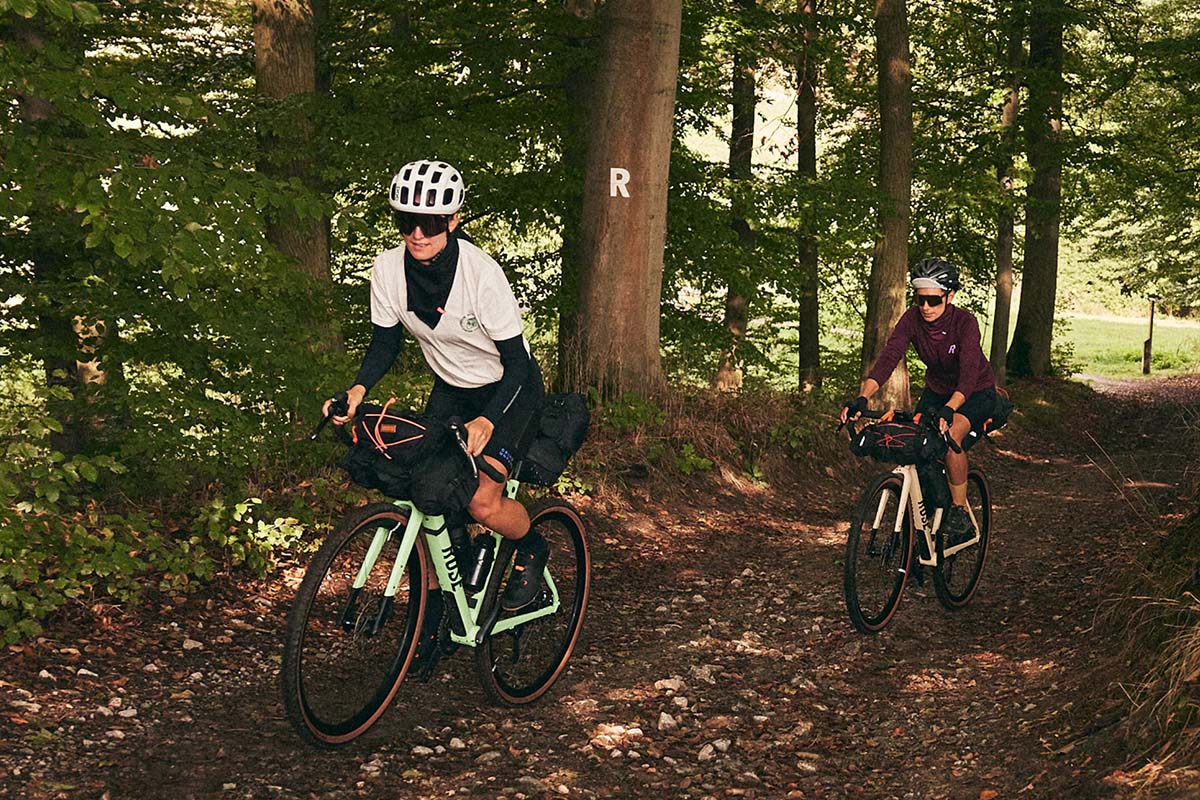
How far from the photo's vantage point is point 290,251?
34.3ft

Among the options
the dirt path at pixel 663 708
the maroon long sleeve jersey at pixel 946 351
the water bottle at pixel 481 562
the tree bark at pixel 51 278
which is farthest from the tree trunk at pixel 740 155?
the water bottle at pixel 481 562

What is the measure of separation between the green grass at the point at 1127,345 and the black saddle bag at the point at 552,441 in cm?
2857

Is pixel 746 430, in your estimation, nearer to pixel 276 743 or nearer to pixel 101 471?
pixel 101 471

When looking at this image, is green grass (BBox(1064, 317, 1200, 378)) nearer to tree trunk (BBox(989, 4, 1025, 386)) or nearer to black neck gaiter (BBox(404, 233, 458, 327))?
tree trunk (BBox(989, 4, 1025, 386))

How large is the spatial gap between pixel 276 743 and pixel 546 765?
122 cm

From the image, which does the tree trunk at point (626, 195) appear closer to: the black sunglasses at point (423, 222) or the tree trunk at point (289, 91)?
the tree trunk at point (289, 91)

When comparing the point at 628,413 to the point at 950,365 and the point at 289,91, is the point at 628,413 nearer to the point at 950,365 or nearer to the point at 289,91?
the point at 950,365

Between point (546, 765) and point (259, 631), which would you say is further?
point (259, 631)

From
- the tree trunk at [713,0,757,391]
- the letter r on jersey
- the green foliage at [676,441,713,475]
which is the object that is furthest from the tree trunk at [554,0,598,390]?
the tree trunk at [713,0,757,391]

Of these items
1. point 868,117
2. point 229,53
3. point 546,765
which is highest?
point 868,117

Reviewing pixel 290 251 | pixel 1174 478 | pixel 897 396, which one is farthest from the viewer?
pixel 897 396

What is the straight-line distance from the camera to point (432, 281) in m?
4.89

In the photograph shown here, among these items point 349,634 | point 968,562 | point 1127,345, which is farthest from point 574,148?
point 1127,345

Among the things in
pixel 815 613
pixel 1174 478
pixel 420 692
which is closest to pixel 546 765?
pixel 420 692
